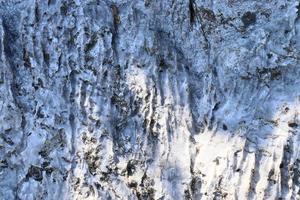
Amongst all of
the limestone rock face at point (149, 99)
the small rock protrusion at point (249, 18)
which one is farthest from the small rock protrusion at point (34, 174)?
the small rock protrusion at point (249, 18)

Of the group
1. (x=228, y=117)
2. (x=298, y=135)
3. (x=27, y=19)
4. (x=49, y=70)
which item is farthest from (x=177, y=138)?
(x=27, y=19)

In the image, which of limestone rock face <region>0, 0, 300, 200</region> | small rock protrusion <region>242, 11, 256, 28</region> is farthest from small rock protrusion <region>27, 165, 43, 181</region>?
small rock protrusion <region>242, 11, 256, 28</region>

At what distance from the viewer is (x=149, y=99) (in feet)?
6.72

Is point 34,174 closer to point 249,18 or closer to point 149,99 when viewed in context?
point 149,99

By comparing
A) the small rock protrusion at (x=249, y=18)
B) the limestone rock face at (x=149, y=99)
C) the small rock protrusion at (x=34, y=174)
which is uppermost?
the small rock protrusion at (x=249, y=18)

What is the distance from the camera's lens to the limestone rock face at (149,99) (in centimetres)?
197

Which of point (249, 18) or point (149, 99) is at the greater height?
point (249, 18)

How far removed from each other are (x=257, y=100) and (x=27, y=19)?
1082 mm

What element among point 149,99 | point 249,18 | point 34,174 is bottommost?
point 34,174

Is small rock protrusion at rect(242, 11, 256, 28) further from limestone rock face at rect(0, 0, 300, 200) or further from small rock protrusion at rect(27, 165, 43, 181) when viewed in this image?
small rock protrusion at rect(27, 165, 43, 181)

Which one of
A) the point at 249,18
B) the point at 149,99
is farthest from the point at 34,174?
the point at 249,18

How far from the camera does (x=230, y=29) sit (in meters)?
2.14

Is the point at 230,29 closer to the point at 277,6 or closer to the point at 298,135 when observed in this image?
the point at 277,6

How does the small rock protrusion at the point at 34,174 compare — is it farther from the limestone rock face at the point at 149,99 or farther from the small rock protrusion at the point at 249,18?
the small rock protrusion at the point at 249,18
